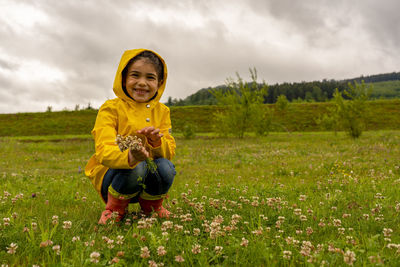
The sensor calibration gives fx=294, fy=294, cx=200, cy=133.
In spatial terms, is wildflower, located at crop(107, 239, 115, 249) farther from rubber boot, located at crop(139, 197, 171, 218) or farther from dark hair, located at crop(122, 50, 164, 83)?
dark hair, located at crop(122, 50, 164, 83)

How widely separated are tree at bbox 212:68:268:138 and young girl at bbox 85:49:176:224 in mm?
29265

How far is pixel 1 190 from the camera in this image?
22.3ft

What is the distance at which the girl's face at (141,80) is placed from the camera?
14.1 ft

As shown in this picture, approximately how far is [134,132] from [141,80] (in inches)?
30.1

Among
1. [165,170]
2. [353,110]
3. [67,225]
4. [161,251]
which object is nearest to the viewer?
[161,251]

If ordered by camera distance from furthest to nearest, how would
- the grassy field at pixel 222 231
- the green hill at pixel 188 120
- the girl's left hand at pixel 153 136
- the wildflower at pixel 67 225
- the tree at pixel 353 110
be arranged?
the green hill at pixel 188 120 → the tree at pixel 353 110 → the girl's left hand at pixel 153 136 → the wildflower at pixel 67 225 → the grassy field at pixel 222 231

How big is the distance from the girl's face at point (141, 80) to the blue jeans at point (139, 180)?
3.28ft

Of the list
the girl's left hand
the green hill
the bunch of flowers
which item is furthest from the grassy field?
the green hill

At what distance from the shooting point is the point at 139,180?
4043 mm

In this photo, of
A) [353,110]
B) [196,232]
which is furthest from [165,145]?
[353,110]

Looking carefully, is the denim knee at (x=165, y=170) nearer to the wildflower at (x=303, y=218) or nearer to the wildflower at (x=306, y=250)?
the wildflower at (x=303, y=218)

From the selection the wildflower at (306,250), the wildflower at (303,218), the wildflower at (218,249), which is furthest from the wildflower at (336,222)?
the wildflower at (218,249)

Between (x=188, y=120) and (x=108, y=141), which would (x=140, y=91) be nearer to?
(x=108, y=141)

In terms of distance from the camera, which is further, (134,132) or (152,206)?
(152,206)
